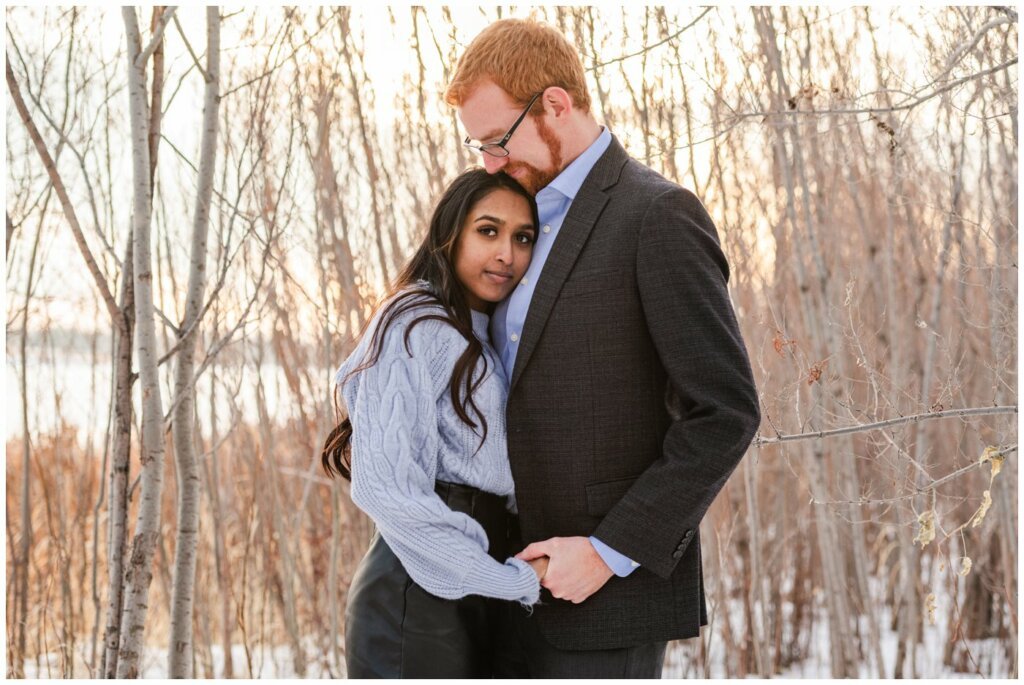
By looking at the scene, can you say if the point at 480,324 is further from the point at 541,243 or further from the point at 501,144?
the point at 501,144

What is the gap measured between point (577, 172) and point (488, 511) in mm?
607

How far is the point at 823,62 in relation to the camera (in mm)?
4293

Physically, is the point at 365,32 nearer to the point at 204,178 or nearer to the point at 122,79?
the point at 122,79

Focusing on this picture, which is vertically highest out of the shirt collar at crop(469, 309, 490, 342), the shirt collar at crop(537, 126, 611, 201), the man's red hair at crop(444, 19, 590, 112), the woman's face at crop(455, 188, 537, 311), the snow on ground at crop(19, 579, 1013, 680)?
the man's red hair at crop(444, 19, 590, 112)

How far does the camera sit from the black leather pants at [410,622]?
4.86 ft

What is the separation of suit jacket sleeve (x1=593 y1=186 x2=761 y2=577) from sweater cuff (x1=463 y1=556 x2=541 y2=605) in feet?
0.44

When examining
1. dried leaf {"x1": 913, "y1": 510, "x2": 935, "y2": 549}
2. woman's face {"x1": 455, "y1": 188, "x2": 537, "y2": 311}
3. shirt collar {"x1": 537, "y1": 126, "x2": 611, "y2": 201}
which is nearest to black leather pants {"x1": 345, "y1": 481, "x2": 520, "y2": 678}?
woman's face {"x1": 455, "y1": 188, "x2": 537, "y2": 311}

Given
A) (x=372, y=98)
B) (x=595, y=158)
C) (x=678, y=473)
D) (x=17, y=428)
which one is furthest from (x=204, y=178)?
(x=17, y=428)

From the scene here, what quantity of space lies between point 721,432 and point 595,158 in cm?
55

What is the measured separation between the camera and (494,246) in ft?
5.37

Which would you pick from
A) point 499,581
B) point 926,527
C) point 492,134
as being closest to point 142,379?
point 492,134

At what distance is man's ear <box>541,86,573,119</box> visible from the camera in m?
1.65

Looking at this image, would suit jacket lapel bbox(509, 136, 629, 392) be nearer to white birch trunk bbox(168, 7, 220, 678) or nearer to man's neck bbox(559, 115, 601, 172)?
man's neck bbox(559, 115, 601, 172)

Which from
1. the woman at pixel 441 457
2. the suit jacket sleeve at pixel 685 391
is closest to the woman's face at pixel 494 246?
Answer: the woman at pixel 441 457
